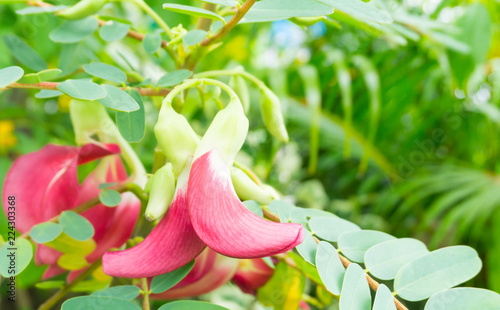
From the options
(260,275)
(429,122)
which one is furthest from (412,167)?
(260,275)

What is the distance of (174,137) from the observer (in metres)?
0.23

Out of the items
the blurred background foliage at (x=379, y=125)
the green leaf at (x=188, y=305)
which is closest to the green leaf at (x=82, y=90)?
the green leaf at (x=188, y=305)

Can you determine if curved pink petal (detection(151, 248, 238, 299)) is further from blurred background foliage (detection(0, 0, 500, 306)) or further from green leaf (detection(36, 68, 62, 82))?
blurred background foliage (detection(0, 0, 500, 306))

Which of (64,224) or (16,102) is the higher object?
(64,224)

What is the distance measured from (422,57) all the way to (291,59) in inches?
12.1

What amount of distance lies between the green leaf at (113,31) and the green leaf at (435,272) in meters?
0.22

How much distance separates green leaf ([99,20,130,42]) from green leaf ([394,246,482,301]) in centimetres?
22

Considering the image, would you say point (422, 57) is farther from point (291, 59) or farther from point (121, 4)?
point (121, 4)

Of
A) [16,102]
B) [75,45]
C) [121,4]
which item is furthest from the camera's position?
[16,102]

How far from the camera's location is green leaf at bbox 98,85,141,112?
240mm

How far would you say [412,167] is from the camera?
1.10 meters

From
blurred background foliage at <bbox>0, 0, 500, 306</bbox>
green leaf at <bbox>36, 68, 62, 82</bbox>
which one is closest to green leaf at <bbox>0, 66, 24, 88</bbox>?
green leaf at <bbox>36, 68, 62, 82</bbox>

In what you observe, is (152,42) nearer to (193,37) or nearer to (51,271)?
(193,37)

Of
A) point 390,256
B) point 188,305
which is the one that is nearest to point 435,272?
point 390,256
